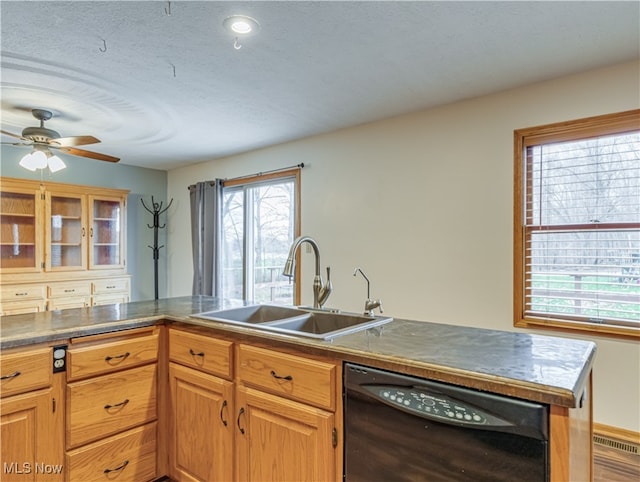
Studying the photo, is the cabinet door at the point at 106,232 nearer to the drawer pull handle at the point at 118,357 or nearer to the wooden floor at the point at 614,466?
the drawer pull handle at the point at 118,357

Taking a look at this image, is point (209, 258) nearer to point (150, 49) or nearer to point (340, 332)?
point (150, 49)

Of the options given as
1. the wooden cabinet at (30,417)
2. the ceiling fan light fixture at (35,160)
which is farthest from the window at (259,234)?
the wooden cabinet at (30,417)

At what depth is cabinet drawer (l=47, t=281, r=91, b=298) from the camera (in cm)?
419

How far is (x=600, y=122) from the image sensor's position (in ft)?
8.17

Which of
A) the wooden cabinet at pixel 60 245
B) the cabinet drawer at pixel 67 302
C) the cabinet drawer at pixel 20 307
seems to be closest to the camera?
the cabinet drawer at pixel 20 307

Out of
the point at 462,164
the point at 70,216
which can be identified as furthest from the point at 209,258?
the point at 462,164

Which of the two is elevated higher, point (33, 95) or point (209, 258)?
point (33, 95)

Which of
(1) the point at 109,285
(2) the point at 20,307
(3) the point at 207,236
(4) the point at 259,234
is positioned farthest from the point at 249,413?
(1) the point at 109,285

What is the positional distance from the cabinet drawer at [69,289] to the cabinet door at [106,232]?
0.79 ft

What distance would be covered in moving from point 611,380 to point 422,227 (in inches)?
63.8

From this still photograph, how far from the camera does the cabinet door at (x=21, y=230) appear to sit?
4047mm

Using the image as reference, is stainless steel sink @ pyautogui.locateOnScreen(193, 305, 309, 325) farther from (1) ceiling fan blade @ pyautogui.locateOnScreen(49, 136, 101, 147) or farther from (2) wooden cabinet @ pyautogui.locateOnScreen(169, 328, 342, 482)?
(1) ceiling fan blade @ pyautogui.locateOnScreen(49, 136, 101, 147)

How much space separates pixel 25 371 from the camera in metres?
1.59

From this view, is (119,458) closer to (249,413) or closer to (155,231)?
(249,413)
